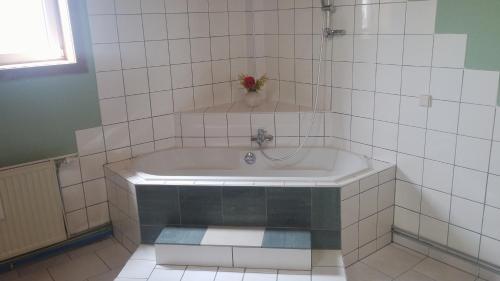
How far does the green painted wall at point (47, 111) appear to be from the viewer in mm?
2471

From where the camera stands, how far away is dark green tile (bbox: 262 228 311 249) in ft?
7.30

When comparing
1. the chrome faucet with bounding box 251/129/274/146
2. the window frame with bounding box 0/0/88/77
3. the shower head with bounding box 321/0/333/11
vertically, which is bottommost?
the chrome faucet with bounding box 251/129/274/146

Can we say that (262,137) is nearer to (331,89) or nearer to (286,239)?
(331,89)

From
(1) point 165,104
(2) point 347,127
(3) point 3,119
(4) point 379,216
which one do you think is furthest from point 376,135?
(3) point 3,119

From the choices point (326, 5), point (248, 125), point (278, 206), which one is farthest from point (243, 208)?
point (326, 5)

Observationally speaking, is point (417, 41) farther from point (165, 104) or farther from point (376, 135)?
point (165, 104)

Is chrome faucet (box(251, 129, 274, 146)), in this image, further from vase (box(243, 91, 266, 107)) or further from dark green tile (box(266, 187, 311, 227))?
dark green tile (box(266, 187, 311, 227))

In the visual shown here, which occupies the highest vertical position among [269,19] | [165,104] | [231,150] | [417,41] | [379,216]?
[269,19]

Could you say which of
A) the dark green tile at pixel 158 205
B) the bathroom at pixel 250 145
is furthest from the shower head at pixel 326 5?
the dark green tile at pixel 158 205

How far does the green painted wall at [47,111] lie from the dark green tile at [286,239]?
1.39m

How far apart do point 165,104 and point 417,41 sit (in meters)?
1.76

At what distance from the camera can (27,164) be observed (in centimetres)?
251

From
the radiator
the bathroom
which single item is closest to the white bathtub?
the bathroom

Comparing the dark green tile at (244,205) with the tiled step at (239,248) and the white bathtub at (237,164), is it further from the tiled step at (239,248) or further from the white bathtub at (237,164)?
the white bathtub at (237,164)
